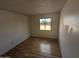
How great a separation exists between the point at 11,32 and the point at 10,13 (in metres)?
1.02

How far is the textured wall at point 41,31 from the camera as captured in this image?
6492 millimetres

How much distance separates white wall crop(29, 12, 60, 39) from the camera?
6.50m

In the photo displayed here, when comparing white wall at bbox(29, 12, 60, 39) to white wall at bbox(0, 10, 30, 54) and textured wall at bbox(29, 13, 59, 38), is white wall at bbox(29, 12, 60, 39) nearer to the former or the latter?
textured wall at bbox(29, 13, 59, 38)

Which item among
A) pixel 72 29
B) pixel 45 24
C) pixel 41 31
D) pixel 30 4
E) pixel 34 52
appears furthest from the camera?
pixel 41 31

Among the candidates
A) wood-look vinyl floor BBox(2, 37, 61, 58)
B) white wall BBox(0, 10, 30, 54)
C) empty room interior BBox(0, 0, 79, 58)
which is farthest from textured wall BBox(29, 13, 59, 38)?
white wall BBox(0, 10, 30, 54)

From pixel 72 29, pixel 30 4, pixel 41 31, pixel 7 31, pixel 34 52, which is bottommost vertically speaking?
pixel 34 52

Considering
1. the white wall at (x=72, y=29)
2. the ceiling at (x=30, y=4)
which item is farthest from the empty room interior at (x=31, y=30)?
the white wall at (x=72, y=29)

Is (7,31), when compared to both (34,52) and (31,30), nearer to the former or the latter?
(34,52)

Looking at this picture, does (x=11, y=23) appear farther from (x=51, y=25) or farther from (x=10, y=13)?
(x=51, y=25)

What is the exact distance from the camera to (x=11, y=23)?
432cm

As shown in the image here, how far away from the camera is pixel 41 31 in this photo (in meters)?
7.08

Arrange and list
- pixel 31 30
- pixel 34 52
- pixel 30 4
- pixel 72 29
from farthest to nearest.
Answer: pixel 31 30 → pixel 34 52 → pixel 30 4 → pixel 72 29

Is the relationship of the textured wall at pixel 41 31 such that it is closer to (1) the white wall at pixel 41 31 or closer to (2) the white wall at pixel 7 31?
(1) the white wall at pixel 41 31

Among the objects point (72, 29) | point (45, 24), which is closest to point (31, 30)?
point (45, 24)
